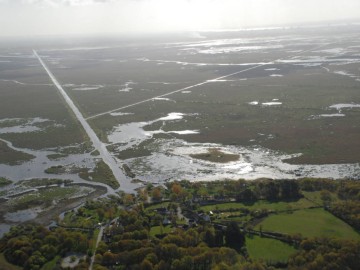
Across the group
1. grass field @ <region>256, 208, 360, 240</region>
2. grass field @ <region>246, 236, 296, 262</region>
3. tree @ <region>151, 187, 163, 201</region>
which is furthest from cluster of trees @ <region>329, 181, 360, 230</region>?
tree @ <region>151, 187, 163, 201</region>

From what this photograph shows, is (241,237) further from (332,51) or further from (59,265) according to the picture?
(332,51)

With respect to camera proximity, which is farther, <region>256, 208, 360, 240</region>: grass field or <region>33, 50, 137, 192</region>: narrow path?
<region>33, 50, 137, 192</region>: narrow path

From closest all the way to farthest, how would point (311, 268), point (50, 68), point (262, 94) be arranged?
point (311, 268), point (262, 94), point (50, 68)

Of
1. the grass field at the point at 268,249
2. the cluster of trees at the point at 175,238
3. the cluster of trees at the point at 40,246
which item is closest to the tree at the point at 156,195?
the cluster of trees at the point at 175,238

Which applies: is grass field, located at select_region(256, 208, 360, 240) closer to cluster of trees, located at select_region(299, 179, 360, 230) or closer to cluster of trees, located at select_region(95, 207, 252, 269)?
cluster of trees, located at select_region(299, 179, 360, 230)

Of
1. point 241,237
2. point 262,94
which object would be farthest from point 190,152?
point 262,94

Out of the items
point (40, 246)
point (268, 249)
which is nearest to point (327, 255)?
point (268, 249)
